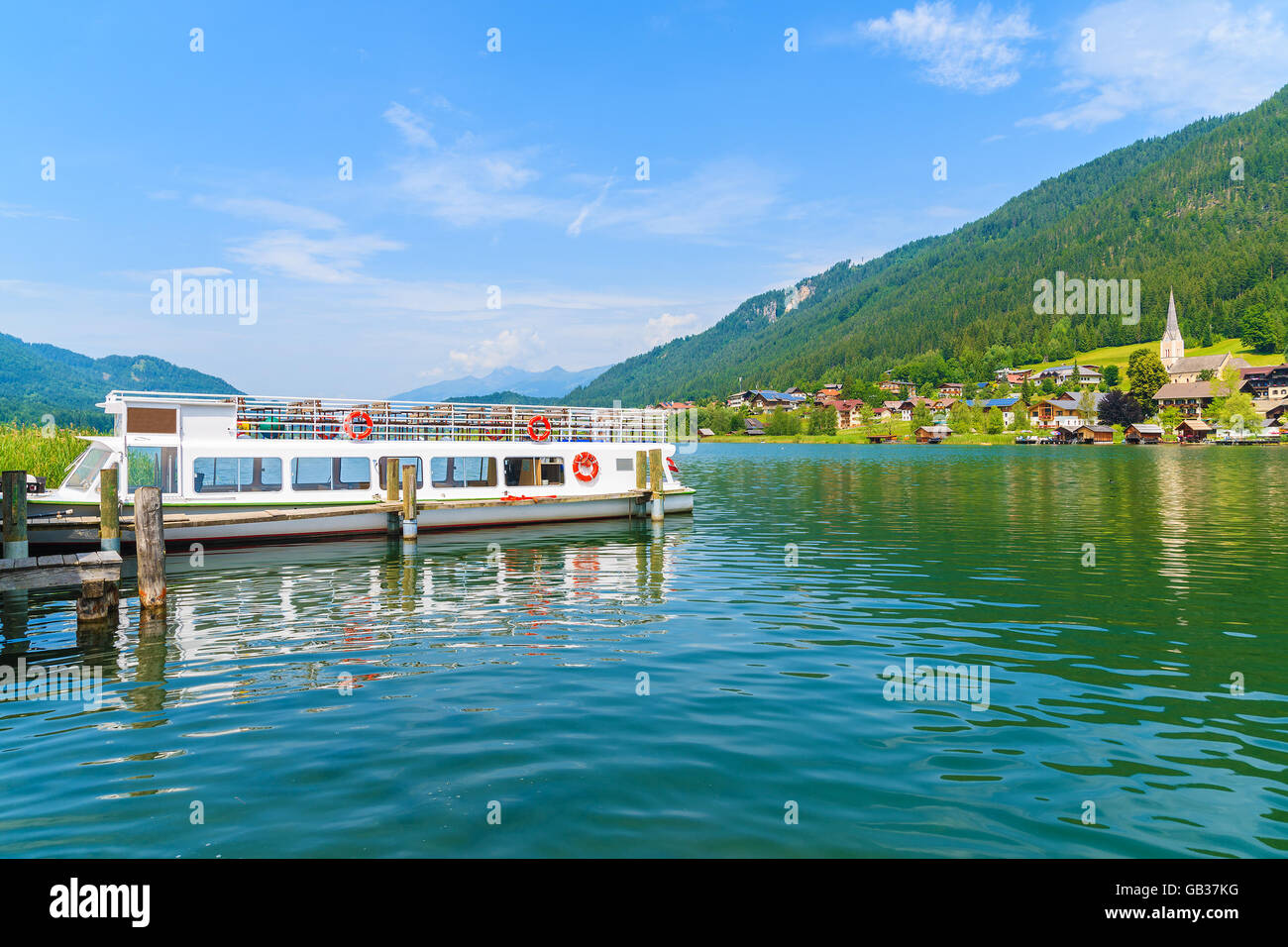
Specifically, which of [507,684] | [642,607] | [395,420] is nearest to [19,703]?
[507,684]

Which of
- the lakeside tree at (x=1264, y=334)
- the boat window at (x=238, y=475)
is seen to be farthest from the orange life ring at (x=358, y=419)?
the lakeside tree at (x=1264, y=334)

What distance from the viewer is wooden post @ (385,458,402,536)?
2797cm

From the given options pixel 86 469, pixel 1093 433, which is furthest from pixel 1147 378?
pixel 86 469

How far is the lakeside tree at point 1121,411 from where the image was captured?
541 feet

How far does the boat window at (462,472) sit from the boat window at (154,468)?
9.41 m


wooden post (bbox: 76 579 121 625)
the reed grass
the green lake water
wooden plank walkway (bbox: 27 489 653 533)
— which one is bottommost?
the green lake water

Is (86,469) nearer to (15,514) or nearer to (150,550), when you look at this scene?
(15,514)

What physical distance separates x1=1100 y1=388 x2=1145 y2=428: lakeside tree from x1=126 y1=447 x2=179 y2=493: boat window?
186 m

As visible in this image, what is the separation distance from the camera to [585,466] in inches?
1387

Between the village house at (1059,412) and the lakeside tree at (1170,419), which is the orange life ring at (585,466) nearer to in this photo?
the village house at (1059,412)

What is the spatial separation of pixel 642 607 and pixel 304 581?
33.2 ft

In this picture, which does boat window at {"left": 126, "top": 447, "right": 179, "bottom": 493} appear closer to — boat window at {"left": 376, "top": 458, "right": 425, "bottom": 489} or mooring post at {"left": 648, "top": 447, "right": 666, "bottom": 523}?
boat window at {"left": 376, "top": 458, "right": 425, "bottom": 489}

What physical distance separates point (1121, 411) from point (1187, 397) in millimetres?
16313

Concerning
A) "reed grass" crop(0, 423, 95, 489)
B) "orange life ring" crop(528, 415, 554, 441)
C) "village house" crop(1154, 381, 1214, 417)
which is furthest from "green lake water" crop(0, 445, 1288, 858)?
"village house" crop(1154, 381, 1214, 417)
